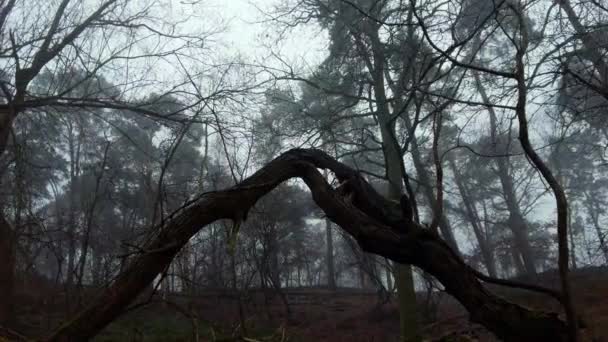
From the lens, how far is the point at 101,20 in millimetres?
6551

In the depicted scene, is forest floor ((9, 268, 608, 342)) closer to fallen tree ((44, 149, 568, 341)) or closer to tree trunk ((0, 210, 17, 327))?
tree trunk ((0, 210, 17, 327))

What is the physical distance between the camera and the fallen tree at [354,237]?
1720mm

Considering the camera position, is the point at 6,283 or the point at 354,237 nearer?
the point at 354,237

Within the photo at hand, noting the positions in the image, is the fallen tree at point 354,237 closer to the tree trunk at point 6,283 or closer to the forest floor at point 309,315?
the tree trunk at point 6,283

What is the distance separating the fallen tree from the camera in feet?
5.64

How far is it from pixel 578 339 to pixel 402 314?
7.38 m

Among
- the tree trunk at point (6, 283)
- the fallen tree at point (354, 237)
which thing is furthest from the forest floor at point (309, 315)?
the fallen tree at point (354, 237)

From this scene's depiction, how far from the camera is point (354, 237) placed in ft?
7.23

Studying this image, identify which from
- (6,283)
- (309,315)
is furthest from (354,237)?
(309,315)

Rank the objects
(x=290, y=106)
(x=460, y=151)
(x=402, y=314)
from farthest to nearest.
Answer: (x=460, y=151) → (x=290, y=106) → (x=402, y=314)

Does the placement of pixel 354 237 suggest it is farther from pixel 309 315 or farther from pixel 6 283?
pixel 309 315

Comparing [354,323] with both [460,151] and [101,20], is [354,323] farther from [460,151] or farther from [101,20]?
[460,151]

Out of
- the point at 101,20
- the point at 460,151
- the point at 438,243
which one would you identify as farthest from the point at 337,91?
the point at 460,151

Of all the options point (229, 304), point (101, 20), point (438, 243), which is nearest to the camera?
point (438, 243)
